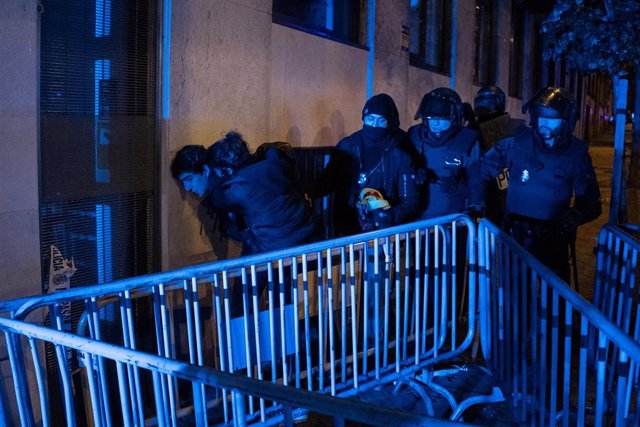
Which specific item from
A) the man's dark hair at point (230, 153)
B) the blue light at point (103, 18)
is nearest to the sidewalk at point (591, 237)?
the man's dark hair at point (230, 153)

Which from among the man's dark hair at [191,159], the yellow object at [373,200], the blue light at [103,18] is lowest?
the yellow object at [373,200]

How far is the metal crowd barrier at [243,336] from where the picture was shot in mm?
2600

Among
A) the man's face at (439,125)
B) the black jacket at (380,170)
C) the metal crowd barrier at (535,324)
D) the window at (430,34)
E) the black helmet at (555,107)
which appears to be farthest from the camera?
the window at (430,34)

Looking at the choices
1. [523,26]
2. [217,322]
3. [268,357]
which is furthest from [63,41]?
[523,26]

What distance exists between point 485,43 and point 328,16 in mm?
6512

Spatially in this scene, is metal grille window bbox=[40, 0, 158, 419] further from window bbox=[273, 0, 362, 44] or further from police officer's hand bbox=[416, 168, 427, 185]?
window bbox=[273, 0, 362, 44]

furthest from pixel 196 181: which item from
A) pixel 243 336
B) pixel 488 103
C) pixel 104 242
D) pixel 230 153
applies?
pixel 488 103

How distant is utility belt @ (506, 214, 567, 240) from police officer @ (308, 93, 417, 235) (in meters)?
0.77

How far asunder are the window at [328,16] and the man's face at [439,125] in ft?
6.22

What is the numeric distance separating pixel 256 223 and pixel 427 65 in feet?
20.8

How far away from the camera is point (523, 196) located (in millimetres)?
4910

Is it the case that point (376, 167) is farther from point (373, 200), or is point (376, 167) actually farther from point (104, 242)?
point (104, 242)

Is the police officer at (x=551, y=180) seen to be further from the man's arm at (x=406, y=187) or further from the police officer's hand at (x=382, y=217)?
the police officer's hand at (x=382, y=217)

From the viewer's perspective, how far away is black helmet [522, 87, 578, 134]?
4.62m
